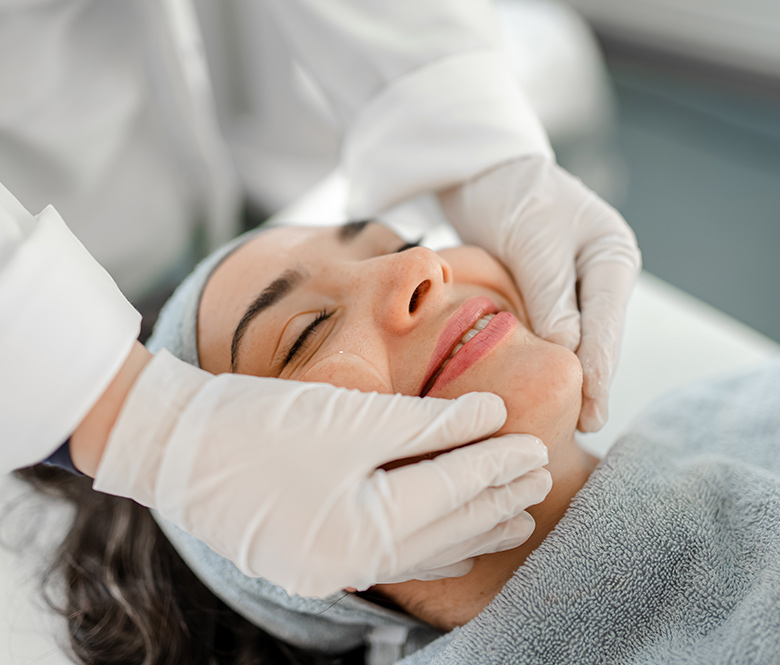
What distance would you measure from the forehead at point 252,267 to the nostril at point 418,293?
161 mm

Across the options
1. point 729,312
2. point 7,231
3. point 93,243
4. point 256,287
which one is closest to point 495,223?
point 256,287

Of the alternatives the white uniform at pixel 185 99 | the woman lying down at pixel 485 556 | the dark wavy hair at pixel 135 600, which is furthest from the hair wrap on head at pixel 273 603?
the white uniform at pixel 185 99

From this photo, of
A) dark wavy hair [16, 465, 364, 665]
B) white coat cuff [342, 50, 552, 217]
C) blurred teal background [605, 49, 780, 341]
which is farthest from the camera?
Answer: blurred teal background [605, 49, 780, 341]

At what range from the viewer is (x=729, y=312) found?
203 centimetres

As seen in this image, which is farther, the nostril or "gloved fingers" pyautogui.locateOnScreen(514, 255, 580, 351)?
"gloved fingers" pyautogui.locateOnScreen(514, 255, 580, 351)

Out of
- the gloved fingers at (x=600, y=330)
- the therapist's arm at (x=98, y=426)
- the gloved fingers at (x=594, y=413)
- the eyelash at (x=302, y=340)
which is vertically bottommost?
the gloved fingers at (x=594, y=413)

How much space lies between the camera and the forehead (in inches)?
34.1

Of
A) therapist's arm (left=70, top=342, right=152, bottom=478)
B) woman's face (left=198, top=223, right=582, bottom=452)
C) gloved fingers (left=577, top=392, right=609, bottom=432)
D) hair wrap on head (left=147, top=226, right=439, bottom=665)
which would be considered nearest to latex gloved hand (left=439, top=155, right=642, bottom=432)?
gloved fingers (left=577, top=392, right=609, bottom=432)

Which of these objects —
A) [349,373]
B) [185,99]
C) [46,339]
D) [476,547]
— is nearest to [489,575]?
[476,547]

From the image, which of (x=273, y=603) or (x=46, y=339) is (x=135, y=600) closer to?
(x=273, y=603)

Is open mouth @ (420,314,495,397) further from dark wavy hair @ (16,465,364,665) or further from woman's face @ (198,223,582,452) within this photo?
dark wavy hair @ (16,465,364,665)

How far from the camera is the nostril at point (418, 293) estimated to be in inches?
31.6

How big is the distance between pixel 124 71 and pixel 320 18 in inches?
18.9

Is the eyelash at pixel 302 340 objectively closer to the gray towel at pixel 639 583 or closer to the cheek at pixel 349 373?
the cheek at pixel 349 373
